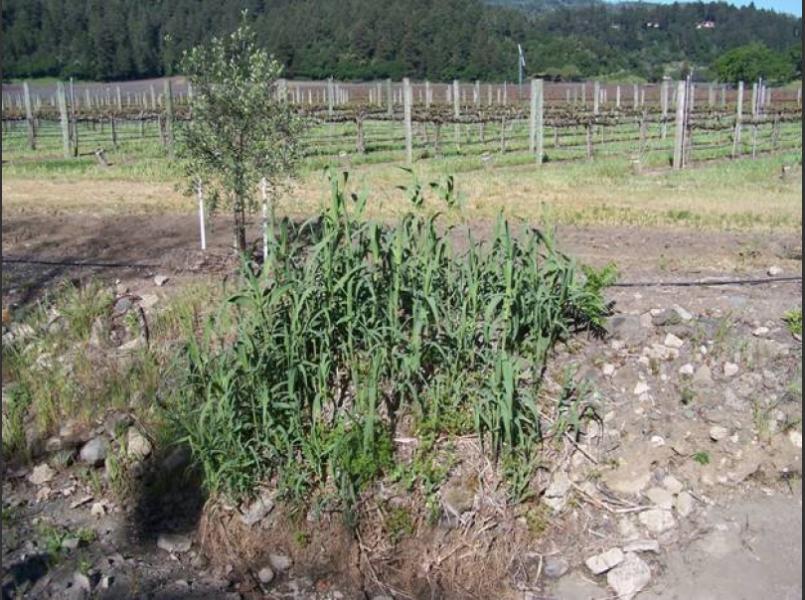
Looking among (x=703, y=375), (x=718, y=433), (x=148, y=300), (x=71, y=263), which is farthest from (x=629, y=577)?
(x=71, y=263)

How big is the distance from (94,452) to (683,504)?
2710 millimetres

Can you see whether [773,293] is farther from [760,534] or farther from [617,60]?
[617,60]

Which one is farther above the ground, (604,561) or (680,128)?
(680,128)

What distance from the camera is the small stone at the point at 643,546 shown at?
4.10m

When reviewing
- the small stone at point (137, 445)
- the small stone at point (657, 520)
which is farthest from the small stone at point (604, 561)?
the small stone at point (137, 445)

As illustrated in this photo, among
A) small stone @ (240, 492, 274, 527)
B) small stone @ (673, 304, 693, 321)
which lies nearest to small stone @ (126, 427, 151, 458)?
small stone @ (240, 492, 274, 527)

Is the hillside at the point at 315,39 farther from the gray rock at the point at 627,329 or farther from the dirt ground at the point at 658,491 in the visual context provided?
the dirt ground at the point at 658,491

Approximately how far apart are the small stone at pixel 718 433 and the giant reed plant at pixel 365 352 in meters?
0.80

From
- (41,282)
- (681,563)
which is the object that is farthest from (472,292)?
(41,282)

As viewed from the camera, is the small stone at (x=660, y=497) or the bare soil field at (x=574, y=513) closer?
the bare soil field at (x=574, y=513)

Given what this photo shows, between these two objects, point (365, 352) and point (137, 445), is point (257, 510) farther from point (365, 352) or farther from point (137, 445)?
point (365, 352)

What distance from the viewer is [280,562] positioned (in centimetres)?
410

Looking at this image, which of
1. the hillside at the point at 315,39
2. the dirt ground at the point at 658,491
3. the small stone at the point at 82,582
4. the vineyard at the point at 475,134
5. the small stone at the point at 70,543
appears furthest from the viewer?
the hillside at the point at 315,39

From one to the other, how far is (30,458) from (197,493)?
0.93 m
